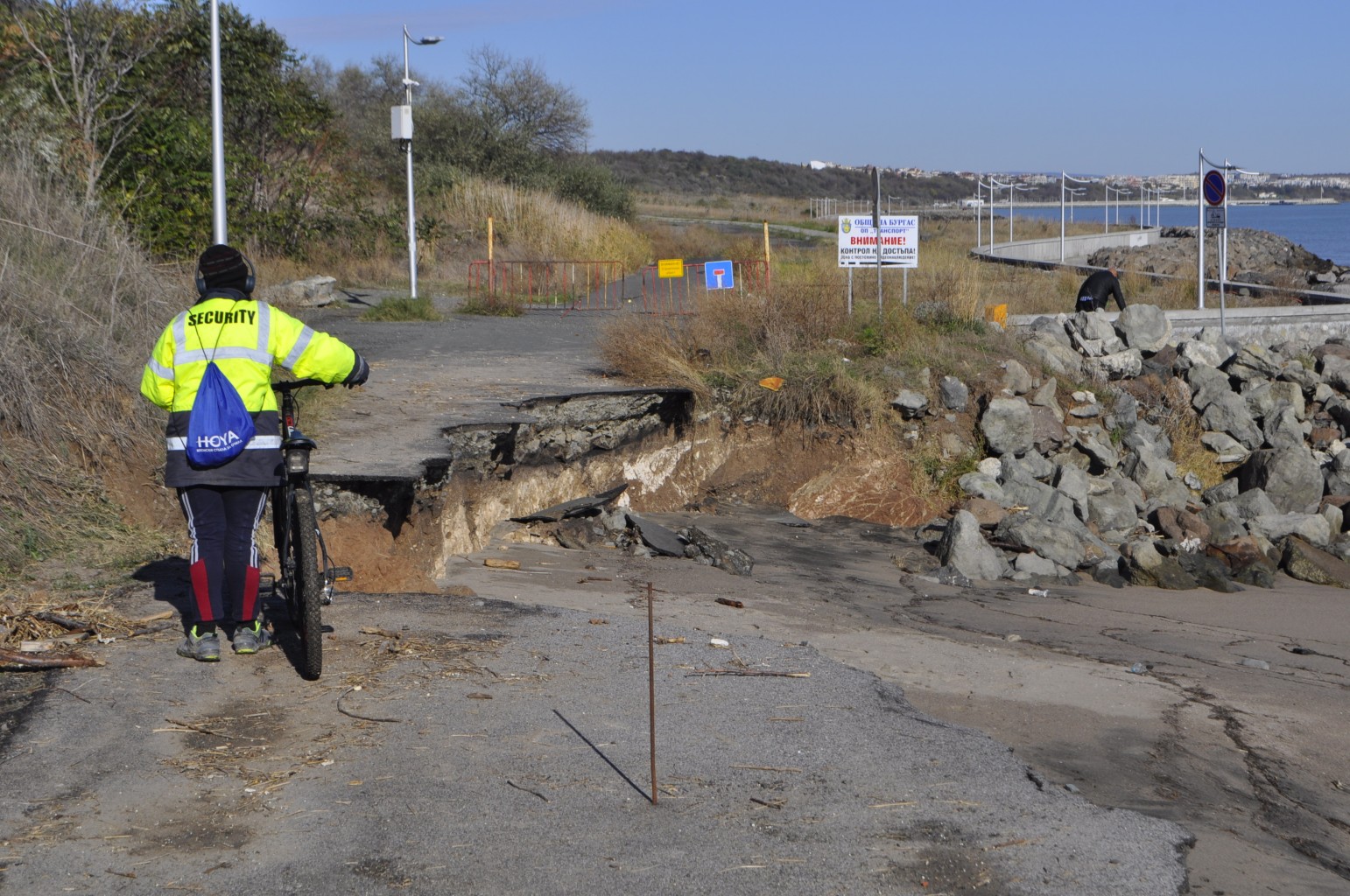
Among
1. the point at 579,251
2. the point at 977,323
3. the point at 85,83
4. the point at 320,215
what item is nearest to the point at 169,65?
the point at 320,215

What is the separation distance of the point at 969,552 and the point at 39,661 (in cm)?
788

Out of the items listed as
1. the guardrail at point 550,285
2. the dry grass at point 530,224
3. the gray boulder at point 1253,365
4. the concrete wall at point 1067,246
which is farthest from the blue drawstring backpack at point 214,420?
the concrete wall at point 1067,246

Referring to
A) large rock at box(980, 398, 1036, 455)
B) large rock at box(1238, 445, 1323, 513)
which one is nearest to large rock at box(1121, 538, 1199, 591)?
large rock at box(980, 398, 1036, 455)

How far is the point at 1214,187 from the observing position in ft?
74.1

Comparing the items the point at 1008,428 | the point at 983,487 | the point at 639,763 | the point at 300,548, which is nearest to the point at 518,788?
the point at 639,763

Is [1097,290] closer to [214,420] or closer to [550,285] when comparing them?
[550,285]

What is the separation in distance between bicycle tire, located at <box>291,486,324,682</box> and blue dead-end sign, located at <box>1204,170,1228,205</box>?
20.7 meters

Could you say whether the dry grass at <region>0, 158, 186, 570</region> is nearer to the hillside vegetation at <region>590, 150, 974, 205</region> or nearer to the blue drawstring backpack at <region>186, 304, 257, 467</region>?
the blue drawstring backpack at <region>186, 304, 257, 467</region>

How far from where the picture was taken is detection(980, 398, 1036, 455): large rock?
1440 cm

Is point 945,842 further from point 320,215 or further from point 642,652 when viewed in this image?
point 320,215

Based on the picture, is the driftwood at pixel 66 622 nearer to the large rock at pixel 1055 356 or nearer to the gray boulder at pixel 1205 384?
the large rock at pixel 1055 356

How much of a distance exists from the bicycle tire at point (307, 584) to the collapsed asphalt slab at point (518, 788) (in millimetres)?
146

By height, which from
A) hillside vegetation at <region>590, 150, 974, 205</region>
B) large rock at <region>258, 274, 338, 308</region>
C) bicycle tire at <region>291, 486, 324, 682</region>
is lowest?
bicycle tire at <region>291, 486, 324, 682</region>

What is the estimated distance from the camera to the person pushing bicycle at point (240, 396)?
567 centimetres
